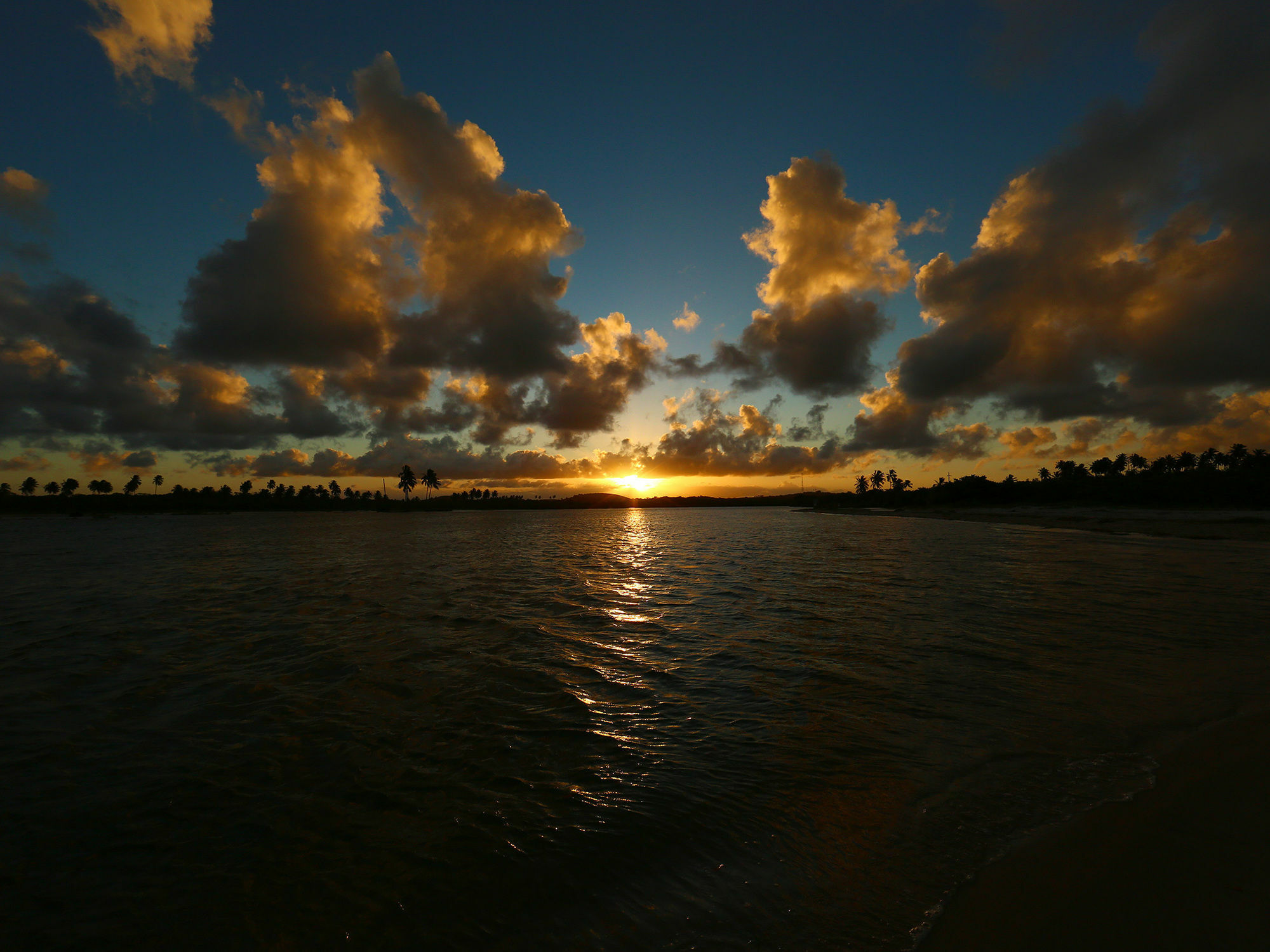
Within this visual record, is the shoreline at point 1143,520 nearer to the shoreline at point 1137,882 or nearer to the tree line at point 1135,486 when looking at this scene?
the tree line at point 1135,486

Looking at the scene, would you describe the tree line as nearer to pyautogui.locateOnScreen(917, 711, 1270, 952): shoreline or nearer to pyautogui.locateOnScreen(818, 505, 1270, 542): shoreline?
pyautogui.locateOnScreen(818, 505, 1270, 542): shoreline

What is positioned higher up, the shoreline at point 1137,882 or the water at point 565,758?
the shoreline at point 1137,882

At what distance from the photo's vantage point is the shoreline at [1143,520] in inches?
2053

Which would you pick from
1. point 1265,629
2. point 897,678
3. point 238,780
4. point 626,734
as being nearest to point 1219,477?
point 1265,629

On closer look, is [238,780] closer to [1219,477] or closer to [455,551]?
[455,551]

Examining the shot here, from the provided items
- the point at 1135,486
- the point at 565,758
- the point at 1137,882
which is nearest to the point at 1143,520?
the point at 1135,486

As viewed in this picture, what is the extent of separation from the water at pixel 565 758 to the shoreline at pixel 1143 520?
4886 centimetres

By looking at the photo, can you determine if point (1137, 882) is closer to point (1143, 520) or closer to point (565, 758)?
point (565, 758)

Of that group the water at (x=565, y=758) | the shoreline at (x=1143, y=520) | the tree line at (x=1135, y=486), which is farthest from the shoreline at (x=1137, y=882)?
the tree line at (x=1135, y=486)

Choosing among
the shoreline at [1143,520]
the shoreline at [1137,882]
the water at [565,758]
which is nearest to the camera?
Result: the shoreline at [1137,882]

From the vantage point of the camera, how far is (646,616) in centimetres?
1834

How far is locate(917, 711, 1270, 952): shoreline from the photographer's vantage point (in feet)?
13.8

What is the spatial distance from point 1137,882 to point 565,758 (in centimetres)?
677

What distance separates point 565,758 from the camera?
8.06m
